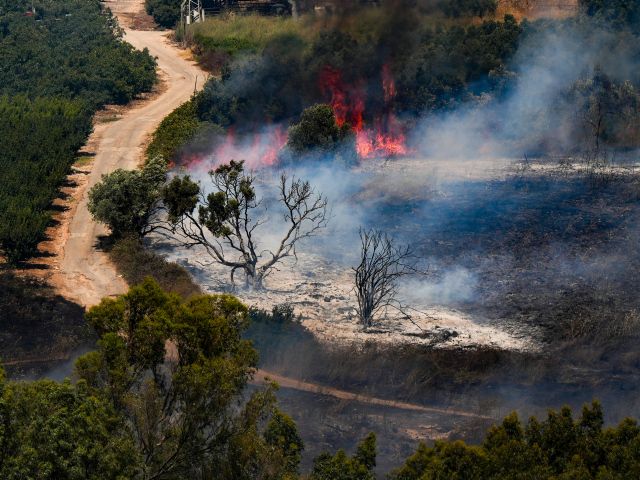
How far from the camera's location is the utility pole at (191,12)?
8650 centimetres

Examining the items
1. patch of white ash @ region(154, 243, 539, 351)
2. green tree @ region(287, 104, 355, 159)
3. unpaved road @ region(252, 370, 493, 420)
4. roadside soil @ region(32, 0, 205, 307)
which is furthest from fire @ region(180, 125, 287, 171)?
unpaved road @ region(252, 370, 493, 420)

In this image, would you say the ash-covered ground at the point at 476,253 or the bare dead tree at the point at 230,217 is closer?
the ash-covered ground at the point at 476,253

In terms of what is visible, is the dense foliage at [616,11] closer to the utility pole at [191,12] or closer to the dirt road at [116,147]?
the dirt road at [116,147]

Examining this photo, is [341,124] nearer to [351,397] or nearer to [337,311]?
[337,311]

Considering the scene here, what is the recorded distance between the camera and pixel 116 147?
6228cm

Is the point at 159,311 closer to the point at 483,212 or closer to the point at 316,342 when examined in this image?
the point at 316,342

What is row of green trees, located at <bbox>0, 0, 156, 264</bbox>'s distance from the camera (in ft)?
163

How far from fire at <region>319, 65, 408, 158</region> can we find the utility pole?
2853 centimetres

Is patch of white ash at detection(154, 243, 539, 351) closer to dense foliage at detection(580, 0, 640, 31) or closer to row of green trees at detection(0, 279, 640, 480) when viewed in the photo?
row of green trees at detection(0, 279, 640, 480)

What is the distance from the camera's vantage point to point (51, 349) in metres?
37.5

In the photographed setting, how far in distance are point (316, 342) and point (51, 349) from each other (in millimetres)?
9325

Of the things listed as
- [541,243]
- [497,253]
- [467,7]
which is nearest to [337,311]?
[497,253]

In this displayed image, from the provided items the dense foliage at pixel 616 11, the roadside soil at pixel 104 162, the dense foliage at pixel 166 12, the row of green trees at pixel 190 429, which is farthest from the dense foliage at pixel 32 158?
the dense foliage at pixel 616 11

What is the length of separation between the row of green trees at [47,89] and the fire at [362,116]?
14.7 m
